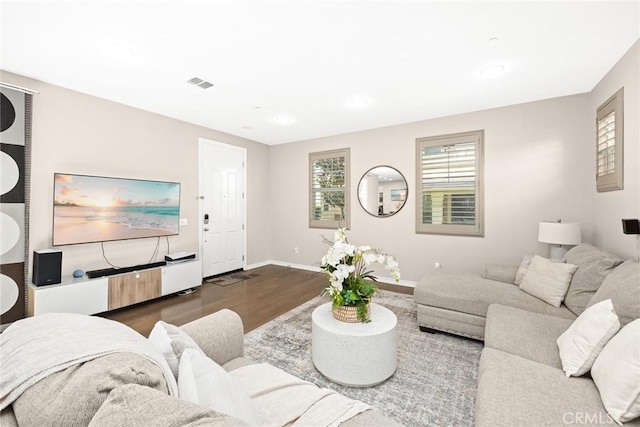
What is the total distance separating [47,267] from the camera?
2.84 m

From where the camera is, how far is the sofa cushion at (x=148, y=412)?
0.55m

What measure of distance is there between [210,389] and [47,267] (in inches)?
125

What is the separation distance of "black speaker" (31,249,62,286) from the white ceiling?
73.5 inches

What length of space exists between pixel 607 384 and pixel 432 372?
1.14m

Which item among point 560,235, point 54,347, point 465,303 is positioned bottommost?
point 465,303

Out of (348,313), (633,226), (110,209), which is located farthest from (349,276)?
(110,209)

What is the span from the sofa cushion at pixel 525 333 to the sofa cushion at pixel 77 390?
192 centimetres

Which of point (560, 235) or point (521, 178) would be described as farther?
point (521, 178)

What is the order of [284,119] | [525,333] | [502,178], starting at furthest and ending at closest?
[284,119]
[502,178]
[525,333]

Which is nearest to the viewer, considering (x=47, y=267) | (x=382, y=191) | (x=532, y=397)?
(x=532, y=397)

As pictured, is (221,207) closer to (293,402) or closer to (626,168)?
(293,402)

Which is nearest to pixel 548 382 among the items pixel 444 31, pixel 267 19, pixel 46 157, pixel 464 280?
pixel 464 280

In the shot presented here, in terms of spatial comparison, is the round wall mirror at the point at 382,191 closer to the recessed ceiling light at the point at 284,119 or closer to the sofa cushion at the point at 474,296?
the recessed ceiling light at the point at 284,119

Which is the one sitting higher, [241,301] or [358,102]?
[358,102]
